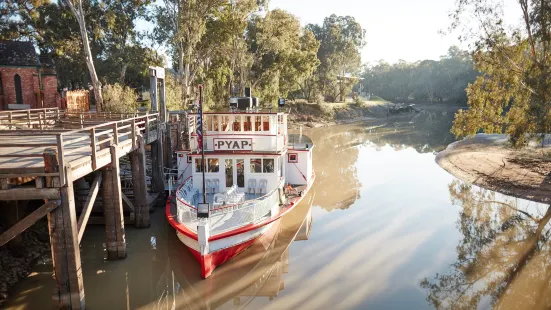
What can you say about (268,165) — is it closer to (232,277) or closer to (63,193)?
(232,277)

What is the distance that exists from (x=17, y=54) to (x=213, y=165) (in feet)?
87.1

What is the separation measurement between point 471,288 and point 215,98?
3918 cm

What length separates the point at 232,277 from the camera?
43.9 ft

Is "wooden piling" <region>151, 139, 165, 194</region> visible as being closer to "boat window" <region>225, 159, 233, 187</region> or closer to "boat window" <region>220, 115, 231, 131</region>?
"boat window" <region>220, 115, 231, 131</region>

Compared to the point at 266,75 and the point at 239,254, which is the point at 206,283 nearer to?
the point at 239,254

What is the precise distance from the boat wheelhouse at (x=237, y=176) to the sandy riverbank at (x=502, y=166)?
Answer: 1435 centimetres

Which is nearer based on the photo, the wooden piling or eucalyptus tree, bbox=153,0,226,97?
the wooden piling

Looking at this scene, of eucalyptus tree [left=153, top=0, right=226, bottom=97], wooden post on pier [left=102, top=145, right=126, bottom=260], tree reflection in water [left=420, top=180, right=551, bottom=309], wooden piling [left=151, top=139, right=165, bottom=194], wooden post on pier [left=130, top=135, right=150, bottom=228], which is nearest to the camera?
tree reflection in water [left=420, top=180, right=551, bottom=309]

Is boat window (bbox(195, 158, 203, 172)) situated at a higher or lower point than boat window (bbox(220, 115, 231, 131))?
lower

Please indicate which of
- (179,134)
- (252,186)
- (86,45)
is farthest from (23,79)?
(252,186)

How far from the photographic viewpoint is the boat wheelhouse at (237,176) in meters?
14.0

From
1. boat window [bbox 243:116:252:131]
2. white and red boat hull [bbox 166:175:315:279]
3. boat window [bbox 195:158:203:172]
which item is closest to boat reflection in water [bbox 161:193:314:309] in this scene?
white and red boat hull [bbox 166:175:315:279]

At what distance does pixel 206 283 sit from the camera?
42.2 feet

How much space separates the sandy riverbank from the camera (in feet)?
78.9
